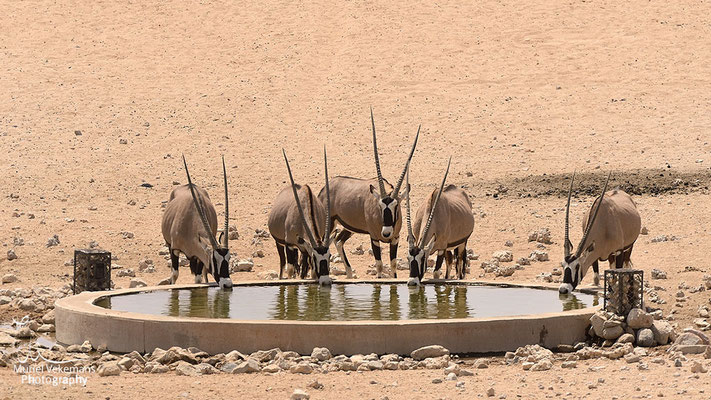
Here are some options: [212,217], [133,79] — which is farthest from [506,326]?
[133,79]

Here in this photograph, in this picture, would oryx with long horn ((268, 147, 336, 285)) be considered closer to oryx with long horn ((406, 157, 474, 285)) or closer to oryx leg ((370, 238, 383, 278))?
oryx leg ((370, 238, 383, 278))

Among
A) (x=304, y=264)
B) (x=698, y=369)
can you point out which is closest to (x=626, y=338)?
(x=698, y=369)

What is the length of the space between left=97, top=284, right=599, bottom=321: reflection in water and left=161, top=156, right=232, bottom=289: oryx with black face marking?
17.0 inches

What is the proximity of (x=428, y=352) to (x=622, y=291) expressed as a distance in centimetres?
205

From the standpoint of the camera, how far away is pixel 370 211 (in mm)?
17000

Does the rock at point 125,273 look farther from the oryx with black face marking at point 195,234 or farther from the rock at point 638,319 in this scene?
the rock at point 638,319

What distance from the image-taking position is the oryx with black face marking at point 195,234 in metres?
13.7

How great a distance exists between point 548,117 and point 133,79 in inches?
474

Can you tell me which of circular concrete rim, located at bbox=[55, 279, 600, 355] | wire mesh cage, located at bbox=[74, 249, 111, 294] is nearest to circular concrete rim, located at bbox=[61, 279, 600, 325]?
circular concrete rim, located at bbox=[55, 279, 600, 355]

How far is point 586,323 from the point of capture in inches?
436

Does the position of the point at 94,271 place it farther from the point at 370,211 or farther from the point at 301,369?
the point at 370,211

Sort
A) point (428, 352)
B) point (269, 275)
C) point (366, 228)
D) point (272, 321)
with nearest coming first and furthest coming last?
point (428, 352) < point (272, 321) < point (366, 228) < point (269, 275)

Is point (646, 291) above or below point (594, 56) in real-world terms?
below

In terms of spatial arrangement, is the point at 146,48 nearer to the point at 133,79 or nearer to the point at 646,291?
the point at 133,79
